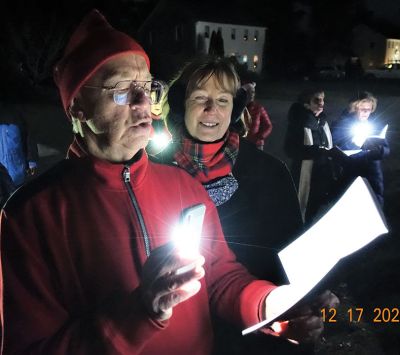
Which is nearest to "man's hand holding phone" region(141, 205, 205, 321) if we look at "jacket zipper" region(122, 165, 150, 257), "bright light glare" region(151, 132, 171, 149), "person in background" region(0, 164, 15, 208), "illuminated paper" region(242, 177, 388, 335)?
"jacket zipper" region(122, 165, 150, 257)

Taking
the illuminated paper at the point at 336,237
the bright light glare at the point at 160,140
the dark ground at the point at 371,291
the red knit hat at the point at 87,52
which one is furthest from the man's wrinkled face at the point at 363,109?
the red knit hat at the point at 87,52

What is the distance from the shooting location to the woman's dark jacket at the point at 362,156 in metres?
4.64

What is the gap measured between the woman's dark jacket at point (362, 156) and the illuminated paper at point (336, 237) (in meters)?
3.47

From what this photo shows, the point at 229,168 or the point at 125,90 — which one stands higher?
the point at 125,90

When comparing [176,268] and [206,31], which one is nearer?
[176,268]

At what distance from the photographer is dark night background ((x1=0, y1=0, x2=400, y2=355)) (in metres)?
4.07

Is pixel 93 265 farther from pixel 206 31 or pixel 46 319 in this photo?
pixel 206 31

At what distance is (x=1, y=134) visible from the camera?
4.55m

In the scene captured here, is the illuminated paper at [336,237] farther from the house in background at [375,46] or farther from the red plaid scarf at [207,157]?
the house in background at [375,46]

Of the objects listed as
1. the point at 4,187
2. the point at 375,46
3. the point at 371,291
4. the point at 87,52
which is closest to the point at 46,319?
the point at 87,52

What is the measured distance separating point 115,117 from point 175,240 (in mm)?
541

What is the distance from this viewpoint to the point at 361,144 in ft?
16.2

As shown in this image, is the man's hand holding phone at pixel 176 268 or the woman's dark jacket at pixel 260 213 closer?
the man's hand holding phone at pixel 176 268

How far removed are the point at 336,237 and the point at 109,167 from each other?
831 millimetres
